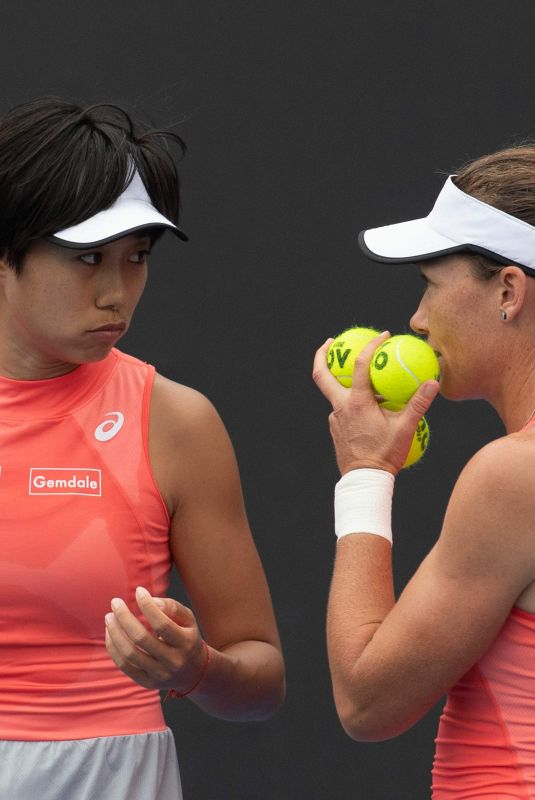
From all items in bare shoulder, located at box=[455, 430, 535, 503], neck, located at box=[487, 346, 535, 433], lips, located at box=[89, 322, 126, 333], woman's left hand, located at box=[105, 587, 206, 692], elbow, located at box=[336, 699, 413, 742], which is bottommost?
elbow, located at box=[336, 699, 413, 742]

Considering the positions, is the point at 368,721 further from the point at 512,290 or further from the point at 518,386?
the point at 512,290

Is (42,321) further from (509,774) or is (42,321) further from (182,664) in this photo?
(509,774)

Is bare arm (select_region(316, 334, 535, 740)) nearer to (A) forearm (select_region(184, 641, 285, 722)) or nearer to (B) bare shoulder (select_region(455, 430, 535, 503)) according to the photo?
(B) bare shoulder (select_region(455, 430, 535, 503))

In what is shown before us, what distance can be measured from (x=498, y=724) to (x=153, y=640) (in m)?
0.62

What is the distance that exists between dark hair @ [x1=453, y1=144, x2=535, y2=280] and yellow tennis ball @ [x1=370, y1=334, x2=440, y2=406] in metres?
0.19

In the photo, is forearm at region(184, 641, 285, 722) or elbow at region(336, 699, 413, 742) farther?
forearm at region(184, 641, 285, 722)

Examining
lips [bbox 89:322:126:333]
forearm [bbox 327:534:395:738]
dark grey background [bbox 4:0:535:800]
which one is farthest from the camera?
dark grey background [bbox 4:0:535:800]

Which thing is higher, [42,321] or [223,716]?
[42,321]

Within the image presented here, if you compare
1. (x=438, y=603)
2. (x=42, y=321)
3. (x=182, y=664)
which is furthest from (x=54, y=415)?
(x=438, y=603)

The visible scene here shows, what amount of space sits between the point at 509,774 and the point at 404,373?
738mm

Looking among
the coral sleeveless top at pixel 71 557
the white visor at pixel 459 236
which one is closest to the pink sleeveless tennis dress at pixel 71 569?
the coral sleeveless top at pixel 71 557

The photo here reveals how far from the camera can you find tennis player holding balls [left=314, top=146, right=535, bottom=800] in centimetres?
231

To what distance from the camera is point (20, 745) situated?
2.76 meters

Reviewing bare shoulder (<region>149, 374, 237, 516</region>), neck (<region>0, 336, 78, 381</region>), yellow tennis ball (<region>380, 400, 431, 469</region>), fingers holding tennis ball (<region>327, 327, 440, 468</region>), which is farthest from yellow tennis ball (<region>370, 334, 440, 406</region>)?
neck (<region>0, 336, 78, 381</region>)
